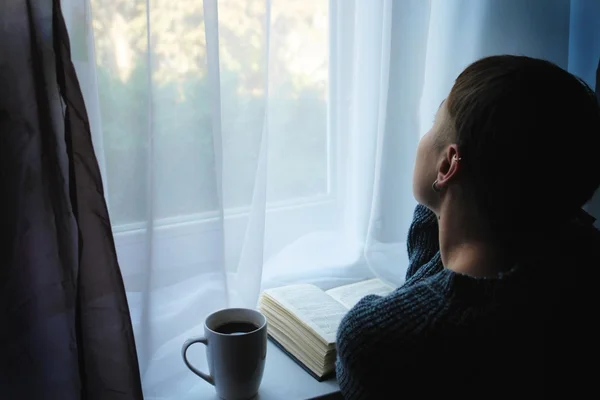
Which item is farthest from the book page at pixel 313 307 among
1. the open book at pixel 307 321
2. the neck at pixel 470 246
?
the neck at pixel 470 246

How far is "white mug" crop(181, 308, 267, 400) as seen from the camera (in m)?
0.79

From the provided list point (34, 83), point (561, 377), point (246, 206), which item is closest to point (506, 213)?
point (561, 377)

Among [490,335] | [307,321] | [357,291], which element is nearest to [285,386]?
[307,321]

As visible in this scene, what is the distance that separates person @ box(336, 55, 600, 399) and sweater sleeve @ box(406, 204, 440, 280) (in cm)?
17

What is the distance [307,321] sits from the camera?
90 cm

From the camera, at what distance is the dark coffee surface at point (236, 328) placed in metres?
0.83

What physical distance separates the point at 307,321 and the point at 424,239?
217mm

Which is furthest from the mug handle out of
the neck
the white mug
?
the neck

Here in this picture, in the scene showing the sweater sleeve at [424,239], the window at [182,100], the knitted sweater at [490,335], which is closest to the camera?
the knitted sweater at [490,335]

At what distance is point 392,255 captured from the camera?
1.14 meters

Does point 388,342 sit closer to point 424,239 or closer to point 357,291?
point 424,239

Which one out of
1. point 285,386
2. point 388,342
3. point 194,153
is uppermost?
point 194,153

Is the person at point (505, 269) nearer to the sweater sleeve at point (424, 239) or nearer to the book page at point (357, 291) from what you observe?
the sweater sleeve at point (424, 239)

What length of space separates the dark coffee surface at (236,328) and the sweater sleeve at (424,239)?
0.24 metres
